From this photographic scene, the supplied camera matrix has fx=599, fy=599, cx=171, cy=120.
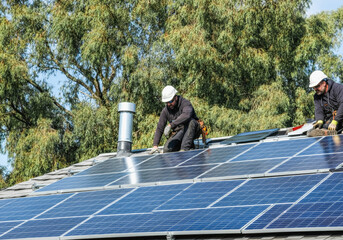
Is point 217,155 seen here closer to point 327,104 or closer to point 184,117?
point 184,117

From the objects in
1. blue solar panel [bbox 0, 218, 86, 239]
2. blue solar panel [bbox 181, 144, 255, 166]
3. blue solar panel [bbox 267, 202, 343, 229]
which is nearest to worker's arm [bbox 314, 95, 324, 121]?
blue solar panel [bbox 181, 144, 255, 166]

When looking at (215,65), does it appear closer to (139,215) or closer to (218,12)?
(218,12)

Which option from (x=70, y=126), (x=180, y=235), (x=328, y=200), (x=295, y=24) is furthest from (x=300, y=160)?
(x=70, y=126)

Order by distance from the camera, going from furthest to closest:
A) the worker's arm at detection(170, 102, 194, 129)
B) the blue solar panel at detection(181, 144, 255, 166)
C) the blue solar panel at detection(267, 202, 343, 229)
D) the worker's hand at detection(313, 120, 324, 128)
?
the worker's arm at detection(170, 102, 194, 129), the worker's hand at detection(313, 120, 324, 128), the blue solar panel at detection(181, 144, 255, 166), the blue solar panel at detection(267, 202, 343, 229)

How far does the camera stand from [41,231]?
8500mm

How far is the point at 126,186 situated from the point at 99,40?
846 inches

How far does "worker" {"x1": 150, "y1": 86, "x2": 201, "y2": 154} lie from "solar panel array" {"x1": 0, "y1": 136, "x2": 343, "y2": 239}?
4.09 ft

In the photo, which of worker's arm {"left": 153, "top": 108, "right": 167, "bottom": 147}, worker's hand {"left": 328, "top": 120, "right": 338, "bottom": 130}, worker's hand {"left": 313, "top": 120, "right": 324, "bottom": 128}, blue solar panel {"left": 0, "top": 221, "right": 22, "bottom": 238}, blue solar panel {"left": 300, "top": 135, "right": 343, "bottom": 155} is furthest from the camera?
worker's arm {"left": 153, "top": 108, "right": 167, "bottom": 147}

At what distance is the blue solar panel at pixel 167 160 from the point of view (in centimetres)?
1122

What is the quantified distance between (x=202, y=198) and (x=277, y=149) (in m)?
2.67

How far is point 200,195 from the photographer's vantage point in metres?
8.41

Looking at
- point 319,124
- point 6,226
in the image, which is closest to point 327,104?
point 319,124

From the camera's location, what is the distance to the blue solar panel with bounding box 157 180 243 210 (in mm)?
8070

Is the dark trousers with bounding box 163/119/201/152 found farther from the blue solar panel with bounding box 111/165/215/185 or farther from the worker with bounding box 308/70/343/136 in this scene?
the worker with bounding box 308/70/343/136
